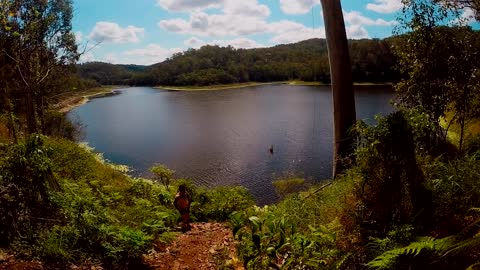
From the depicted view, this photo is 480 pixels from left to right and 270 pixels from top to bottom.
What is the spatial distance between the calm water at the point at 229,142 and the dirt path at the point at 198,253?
291 inches

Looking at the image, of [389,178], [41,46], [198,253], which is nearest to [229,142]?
[41,46]

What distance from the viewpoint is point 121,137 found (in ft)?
140

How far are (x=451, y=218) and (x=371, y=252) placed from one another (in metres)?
0.95

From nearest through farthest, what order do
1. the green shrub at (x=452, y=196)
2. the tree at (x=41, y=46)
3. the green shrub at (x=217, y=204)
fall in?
1. the green shrub at (x=452, y=196)
2. the green shrub at (x=217, y=204)
3. the tree at (x=41, y=46)

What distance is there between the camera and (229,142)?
36.6 meters

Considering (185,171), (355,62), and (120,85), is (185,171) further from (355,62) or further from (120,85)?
(120,85)

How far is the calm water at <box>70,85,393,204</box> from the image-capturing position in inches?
1006

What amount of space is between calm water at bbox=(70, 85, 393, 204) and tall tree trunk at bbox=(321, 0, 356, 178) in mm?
4291

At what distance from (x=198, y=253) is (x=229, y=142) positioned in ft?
100

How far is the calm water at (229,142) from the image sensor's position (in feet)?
83.8

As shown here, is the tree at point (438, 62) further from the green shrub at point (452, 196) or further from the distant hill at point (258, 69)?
the distant hill at point (258, 69)

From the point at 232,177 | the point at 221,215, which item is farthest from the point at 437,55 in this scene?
the point at 232,177

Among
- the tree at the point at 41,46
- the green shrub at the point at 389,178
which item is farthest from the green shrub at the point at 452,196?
the tree at the point at 41,46

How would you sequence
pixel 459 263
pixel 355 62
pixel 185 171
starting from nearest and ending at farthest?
pixel 459 263
pixel 185 171
pixel 355 62
